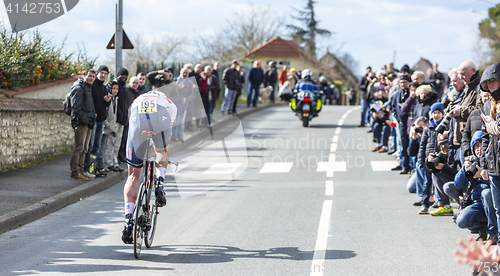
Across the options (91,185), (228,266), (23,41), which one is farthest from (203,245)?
(23,41)

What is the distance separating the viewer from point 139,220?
256 inches

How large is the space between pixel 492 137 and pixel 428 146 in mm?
3036

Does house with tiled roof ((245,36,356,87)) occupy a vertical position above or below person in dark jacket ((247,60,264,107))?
above

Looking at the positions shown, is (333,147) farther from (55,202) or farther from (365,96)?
(55,202)

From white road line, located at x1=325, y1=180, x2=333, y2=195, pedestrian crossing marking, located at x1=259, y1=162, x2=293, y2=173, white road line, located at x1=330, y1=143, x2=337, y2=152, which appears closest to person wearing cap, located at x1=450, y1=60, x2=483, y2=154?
white road line, located at x1=325, y1=180, x2=333, y2=195

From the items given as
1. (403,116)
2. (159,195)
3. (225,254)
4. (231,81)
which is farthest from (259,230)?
(231,81)

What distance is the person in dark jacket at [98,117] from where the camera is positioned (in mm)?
11375

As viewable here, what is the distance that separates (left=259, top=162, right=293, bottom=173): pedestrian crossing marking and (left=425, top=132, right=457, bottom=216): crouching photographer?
15.6ft

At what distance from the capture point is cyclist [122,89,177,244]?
21.3 feet

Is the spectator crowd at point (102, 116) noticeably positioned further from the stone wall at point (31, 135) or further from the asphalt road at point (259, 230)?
the stone wall at point (31, 135)

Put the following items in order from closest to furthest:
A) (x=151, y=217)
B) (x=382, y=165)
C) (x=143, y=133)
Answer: (x=143, y=133), (x=151, y=217), (x=382, y=165)

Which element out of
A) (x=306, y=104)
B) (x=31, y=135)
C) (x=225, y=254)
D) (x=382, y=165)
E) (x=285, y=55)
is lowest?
(x=382, y=165)

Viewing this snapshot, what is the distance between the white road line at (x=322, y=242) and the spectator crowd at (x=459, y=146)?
147cm

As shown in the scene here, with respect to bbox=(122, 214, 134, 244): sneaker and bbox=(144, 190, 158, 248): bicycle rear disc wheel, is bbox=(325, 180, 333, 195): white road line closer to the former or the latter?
bbox=(144, 190, 158, 248): bicycle rear disc wheel
